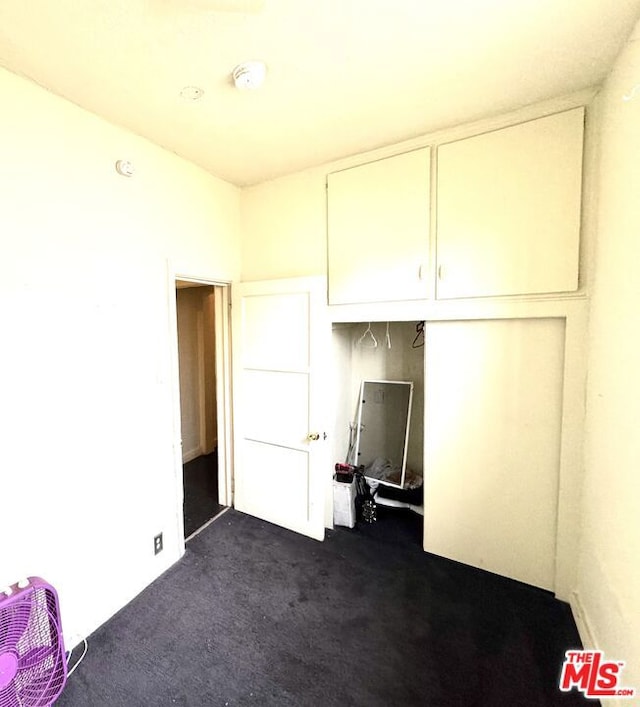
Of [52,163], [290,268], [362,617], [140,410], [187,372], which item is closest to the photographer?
[52,163]

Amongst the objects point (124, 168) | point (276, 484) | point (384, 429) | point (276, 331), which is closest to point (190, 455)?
point (276, 484)

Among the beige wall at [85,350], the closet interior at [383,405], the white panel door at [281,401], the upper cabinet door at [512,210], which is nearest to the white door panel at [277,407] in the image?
the white panel door at [281,401]

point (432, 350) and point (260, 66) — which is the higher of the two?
point (260, 66)

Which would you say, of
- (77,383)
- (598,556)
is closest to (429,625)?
(598,556)

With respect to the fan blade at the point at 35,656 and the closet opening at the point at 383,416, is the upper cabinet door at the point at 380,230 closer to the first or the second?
the closet opening at the point at 383,416

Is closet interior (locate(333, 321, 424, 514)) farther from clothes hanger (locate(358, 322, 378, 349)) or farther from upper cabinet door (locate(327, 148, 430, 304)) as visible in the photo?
upper cabinet door (locate(327, 148, 430, 304))

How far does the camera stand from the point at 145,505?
2.03m

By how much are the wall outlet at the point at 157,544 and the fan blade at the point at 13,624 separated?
0.78 meters

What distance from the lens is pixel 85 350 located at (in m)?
1.69

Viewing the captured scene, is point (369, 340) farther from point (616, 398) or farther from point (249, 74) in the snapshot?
point (249, 74)

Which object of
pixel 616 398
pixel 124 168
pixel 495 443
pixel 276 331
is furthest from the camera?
pixel 276 331

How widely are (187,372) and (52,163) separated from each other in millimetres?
2738

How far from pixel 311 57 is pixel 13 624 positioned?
269 cm

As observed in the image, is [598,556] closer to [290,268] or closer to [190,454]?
[290,268]
